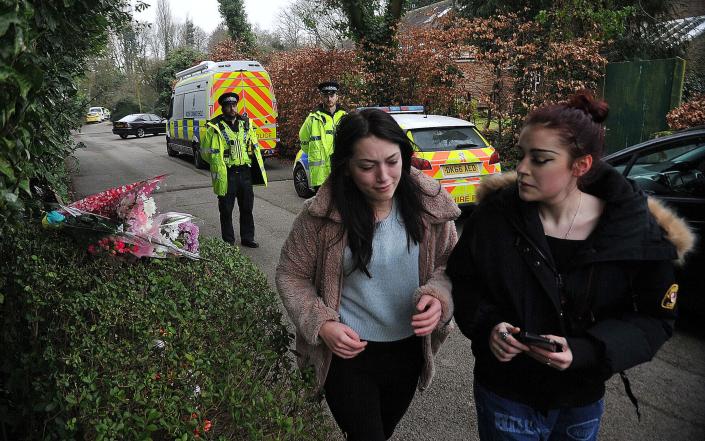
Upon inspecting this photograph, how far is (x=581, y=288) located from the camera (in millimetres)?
1585

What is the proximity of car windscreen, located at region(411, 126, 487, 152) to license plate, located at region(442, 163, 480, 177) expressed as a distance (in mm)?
287

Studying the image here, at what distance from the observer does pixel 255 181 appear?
271 inches

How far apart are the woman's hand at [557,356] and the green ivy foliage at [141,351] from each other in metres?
0.80

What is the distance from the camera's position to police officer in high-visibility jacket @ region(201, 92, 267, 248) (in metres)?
6.43

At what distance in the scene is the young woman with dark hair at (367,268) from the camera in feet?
5.97

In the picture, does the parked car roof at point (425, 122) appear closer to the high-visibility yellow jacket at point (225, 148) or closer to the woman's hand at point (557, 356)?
the high-visibility yellow jacket at point (225, 148)

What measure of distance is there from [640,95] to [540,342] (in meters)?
10.6

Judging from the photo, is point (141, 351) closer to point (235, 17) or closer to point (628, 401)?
point (628, 401)

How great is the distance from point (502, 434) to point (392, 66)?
41.3 ft

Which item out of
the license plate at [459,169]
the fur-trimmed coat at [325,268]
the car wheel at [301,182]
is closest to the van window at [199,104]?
the car wheel at [301,182]

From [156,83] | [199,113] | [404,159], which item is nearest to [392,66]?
[199,113]

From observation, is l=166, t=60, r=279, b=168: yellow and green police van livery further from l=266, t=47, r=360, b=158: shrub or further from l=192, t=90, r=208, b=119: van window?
l=266, t=47, r=360, b=158: shrub

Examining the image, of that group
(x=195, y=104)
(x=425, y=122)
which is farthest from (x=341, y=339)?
(x=195, y=104)

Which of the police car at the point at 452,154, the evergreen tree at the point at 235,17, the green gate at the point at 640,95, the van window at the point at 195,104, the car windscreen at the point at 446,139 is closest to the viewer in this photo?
the police car at the point at 452,154
